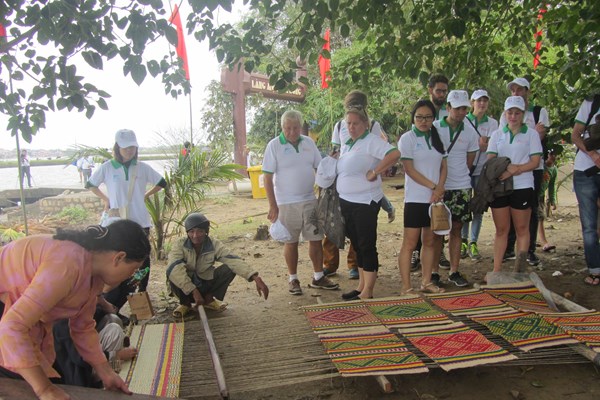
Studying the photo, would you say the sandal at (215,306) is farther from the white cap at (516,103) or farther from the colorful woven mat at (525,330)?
the white cap at (516,103)

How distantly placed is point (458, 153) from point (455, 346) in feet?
6.36

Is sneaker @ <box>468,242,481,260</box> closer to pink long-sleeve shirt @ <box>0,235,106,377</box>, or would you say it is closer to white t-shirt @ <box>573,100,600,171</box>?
white t-shirt @ <box>573,100,600,171</box>

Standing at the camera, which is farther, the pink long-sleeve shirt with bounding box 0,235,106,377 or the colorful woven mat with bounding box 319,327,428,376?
the colorful woven mat with bounding box 319,327,428,376

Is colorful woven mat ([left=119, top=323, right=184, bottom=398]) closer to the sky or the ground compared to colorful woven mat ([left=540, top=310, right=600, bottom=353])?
closer to the ground

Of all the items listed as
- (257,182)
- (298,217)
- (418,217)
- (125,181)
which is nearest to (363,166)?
(418,217)

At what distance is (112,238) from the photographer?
179 cm

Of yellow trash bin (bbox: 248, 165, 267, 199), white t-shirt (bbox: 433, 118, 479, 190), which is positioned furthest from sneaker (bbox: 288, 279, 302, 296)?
yellow trash bin (bbox: 248, 165, 267, 199)

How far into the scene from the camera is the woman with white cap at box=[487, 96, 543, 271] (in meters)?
4.06

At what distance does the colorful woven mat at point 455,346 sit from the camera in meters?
2.62

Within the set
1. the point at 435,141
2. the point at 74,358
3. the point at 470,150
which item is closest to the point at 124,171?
the point at 74,358

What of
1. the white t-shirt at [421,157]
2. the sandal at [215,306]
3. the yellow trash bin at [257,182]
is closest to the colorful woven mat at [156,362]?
the sandal at [215,306]

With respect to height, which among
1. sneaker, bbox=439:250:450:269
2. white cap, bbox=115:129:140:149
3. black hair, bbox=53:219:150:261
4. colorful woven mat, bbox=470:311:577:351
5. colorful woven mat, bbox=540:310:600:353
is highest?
white cap, bbox=115:129:140:149

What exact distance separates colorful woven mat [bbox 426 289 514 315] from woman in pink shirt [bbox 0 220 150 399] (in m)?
2.38

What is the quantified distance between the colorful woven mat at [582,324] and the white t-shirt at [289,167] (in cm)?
212
